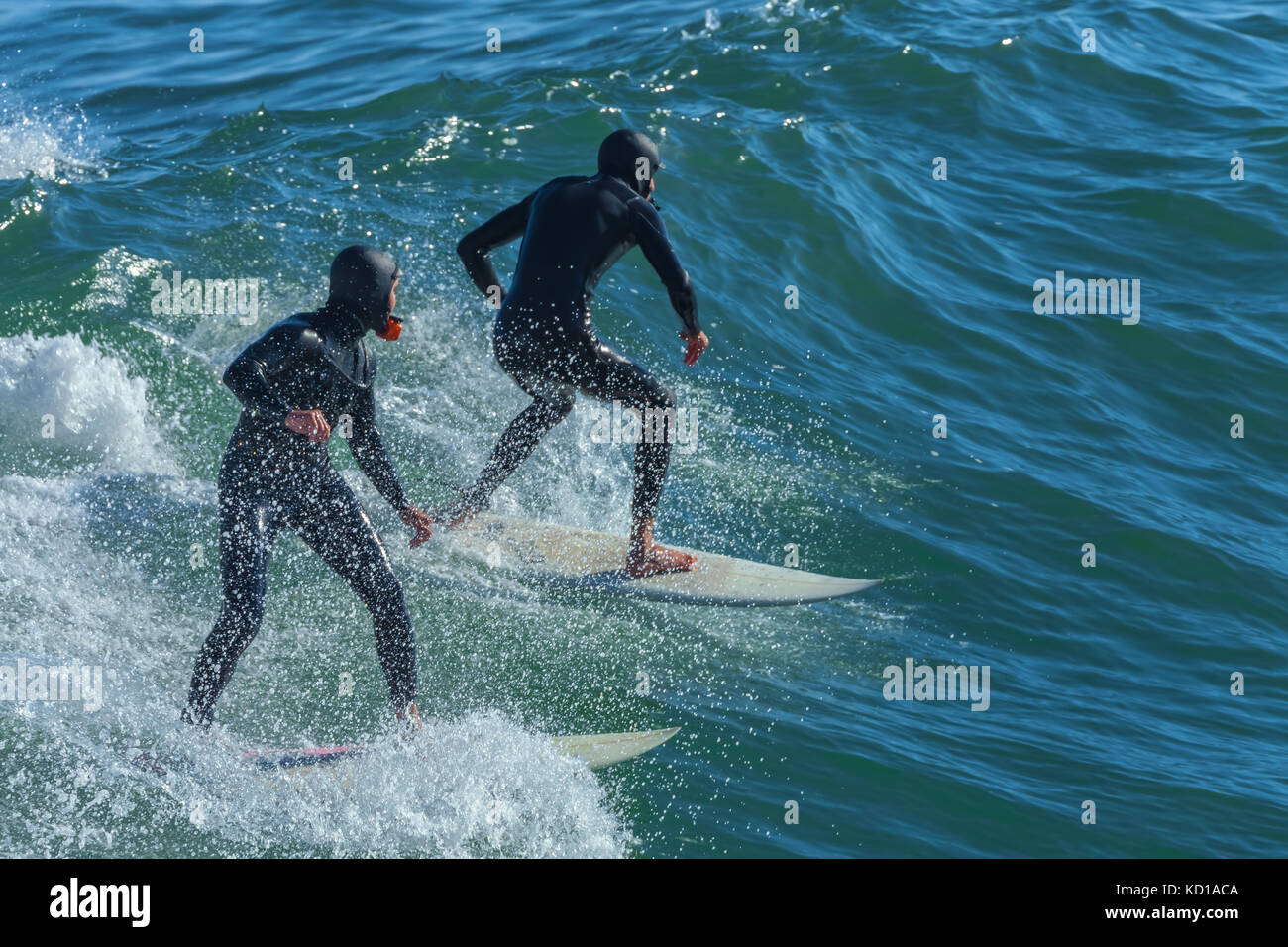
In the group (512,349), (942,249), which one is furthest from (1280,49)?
(512,349)

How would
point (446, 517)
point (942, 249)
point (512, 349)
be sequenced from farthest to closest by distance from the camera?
point (942, 249), point (446, 517), point (512, 349)

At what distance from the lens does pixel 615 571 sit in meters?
7.56

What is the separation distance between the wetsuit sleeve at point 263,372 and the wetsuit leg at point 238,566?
38 centimetres

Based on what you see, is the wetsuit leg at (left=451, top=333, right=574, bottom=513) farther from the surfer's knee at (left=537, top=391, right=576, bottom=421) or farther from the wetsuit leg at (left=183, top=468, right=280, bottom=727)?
the wetsuit leg at (left=183, top=468, right=280, bottom=727)

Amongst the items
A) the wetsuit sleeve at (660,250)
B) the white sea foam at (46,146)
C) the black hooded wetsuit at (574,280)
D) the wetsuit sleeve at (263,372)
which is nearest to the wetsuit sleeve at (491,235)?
the black hooded wetsuit at (574,280)

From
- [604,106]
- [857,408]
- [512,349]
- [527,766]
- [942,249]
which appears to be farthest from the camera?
[604,106]

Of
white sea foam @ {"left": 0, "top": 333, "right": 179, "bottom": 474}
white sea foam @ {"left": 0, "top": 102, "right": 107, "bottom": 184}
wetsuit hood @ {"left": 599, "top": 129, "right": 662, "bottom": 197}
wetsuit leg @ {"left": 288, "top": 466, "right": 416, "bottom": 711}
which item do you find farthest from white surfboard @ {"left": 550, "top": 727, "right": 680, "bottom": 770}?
white sea foam @ {"left": 0, "top": 102, "right": 107, "bottom": 184}

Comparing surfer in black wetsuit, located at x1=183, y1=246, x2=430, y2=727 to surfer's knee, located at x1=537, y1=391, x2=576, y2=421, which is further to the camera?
surfer's knee, located at x1=537, y1=391, x2=576, y2=421

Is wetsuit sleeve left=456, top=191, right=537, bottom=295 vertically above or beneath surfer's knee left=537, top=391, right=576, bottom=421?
above

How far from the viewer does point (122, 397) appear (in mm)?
8797

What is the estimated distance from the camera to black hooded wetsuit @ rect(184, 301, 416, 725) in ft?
17.7

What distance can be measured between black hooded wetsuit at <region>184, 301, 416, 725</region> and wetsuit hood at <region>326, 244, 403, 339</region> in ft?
0.12

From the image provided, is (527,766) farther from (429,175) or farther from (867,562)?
(429,175)

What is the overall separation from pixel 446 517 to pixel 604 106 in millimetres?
7704
